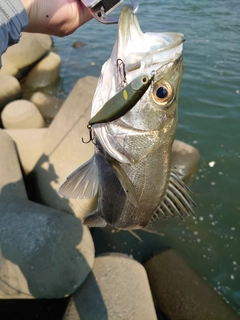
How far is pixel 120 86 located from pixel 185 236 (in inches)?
159

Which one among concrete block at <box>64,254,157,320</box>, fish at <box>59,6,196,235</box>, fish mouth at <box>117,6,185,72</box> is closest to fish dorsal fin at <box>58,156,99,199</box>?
fish at <box>59,6,196,235</box>

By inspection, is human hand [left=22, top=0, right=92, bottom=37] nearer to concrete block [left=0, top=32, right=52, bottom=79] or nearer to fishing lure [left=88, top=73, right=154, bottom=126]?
fishing lure [left=88, top=73, right=154, bottom=126]

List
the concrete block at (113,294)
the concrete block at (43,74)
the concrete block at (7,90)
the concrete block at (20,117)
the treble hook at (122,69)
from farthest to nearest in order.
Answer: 1. the concrete block at (43,74)
2. the concrete block at (7,90)
3. the concrete block at (20,117)
4. the concrete block at (113,294)
5. the treble hook at (122,69)

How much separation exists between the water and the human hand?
12.1 ft

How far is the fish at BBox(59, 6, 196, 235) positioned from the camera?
60.9 inches

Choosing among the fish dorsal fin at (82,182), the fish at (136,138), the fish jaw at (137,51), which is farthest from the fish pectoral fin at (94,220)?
the fish jaw at (137,51)

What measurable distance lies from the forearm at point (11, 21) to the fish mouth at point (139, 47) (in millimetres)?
610

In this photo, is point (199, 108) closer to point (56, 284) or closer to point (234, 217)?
point (234, 217)

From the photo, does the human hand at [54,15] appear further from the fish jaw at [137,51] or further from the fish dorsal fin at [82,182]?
the fish dorsal fin at [82,182]

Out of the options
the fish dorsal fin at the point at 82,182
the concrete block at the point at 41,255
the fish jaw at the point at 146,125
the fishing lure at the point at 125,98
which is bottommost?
the concrete block at the point at 41,255

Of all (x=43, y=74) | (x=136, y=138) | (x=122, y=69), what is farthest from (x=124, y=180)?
(x=43, y=74)

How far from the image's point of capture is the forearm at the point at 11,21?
1.61 m

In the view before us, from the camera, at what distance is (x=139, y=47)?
61.9 inches

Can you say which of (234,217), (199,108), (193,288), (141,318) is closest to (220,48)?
(199,108)
